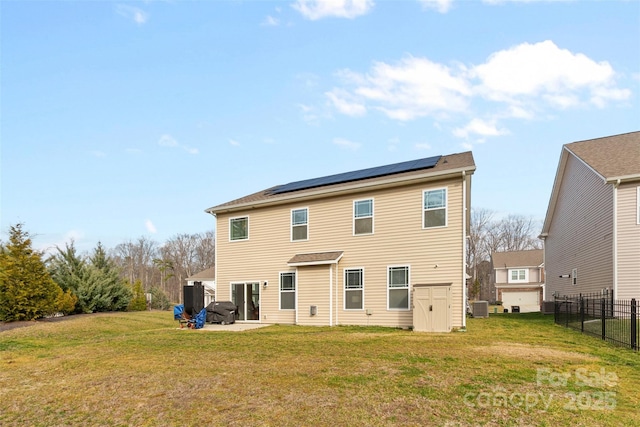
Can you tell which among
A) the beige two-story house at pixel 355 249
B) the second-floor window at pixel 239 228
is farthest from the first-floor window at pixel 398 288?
the second-floor window at pixel 239 228

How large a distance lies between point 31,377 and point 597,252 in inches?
743

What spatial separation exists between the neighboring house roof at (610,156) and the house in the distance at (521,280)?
69.8 ft

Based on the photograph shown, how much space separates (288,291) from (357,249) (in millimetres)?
3406

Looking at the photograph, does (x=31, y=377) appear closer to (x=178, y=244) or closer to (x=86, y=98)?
(x=86, y=98)

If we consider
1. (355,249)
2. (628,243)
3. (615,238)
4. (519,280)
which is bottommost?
(519,280)

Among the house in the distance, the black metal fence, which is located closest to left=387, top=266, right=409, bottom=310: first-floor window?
the black metal fence

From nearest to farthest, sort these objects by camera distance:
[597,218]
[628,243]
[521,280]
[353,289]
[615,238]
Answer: [628,243] → [615,238] → [353,289] → [597,218] → [521,280]

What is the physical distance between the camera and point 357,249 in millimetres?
15133

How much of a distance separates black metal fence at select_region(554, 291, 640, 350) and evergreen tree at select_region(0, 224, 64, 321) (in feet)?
64.0

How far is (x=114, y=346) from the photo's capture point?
10.4 meters

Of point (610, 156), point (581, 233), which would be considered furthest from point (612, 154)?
point (581, 233)

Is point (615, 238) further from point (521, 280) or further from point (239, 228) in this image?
point (521, 280)

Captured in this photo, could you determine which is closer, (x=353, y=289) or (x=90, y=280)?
(x=353, y=289)

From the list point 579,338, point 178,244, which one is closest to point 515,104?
point 579,338
